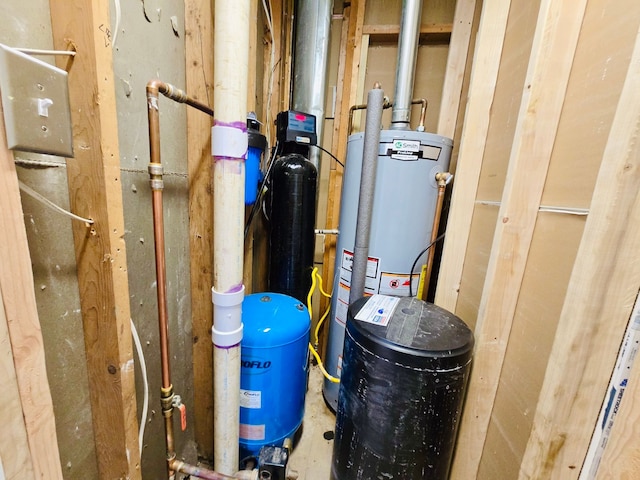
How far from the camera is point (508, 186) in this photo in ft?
2.56

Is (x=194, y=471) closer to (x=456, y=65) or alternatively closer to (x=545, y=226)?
(x=545, y=226)

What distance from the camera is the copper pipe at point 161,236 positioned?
0.69 metres

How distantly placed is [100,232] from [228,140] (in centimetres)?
40

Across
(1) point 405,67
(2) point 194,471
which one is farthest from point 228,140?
(1) point 405,67

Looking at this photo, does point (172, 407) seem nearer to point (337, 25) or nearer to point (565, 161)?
point (565, 161)

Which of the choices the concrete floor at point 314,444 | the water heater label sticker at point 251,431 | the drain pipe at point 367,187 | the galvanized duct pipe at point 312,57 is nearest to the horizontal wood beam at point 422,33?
the galvanized duct pipe at point 312,57

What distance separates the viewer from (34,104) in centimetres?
38

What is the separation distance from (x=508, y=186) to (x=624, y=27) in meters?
0.37

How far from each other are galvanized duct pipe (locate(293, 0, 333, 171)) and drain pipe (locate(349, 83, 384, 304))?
54cm

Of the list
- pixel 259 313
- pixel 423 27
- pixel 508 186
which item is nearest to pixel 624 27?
pixel 508 186

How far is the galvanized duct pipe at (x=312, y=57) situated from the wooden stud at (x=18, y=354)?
1.48 metres

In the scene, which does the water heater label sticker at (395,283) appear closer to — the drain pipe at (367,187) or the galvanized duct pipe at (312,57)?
the drain pipe at (367,187)

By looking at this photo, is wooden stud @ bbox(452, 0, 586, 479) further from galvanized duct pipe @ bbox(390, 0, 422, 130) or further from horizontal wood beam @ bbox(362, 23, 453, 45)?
horizontal wood beam @ bbox(362, 23, 453, 45)

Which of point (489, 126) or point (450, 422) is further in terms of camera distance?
point (489, 126)
